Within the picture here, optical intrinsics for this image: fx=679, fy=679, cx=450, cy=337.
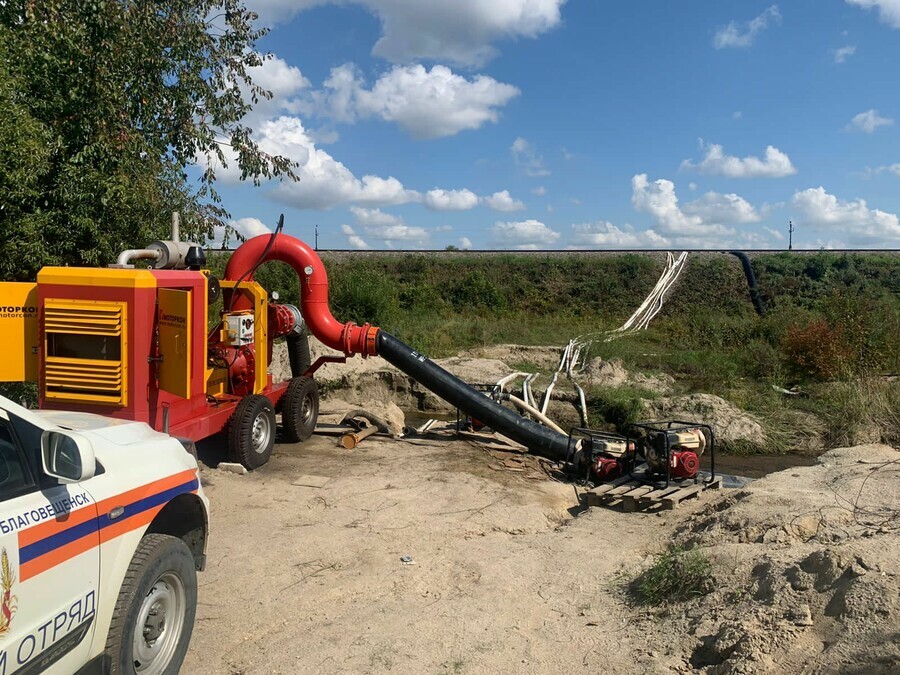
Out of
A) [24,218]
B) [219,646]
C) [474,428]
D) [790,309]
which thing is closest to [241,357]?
[24,218]

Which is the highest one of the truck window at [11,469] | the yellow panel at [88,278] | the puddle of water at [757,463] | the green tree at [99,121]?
the green tree at [99,121]

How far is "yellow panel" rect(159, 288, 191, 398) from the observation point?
682 centimetres

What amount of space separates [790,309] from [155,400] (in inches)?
894

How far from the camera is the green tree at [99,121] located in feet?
28.8

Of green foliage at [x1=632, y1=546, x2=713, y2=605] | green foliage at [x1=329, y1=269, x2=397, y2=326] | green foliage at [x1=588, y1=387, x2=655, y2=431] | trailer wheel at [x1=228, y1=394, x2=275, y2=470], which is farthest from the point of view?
green foliage at [x1=329, y1=269, x2=397, y2=326]

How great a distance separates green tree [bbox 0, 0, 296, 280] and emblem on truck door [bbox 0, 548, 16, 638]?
23.0 ft

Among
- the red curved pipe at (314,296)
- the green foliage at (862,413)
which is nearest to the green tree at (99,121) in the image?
the red curved pipe at (314,296)

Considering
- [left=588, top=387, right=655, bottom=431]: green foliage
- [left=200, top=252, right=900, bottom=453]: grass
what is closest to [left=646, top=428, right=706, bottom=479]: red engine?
[left=200, top=252, right=900, bottom=453]: grass

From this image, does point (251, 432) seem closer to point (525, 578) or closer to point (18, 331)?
point (18, 331)

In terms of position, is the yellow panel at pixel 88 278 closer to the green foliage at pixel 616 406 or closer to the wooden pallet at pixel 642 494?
the wooden pallet at pixel 642 494

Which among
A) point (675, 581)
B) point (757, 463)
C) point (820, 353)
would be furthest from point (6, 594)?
point (820, 353)

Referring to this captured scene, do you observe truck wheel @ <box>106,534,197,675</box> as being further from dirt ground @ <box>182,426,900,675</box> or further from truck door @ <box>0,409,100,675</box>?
dirt ground @ <box>182,426,900,675</box>

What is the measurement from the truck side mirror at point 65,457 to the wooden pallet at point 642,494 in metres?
6.75

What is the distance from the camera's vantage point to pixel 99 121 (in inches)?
382
